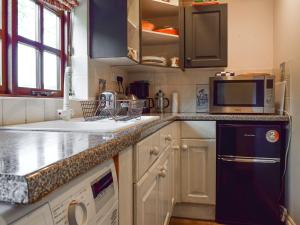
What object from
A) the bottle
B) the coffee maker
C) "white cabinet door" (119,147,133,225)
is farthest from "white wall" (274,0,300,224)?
"white cabinet door" (119,147,133,225)

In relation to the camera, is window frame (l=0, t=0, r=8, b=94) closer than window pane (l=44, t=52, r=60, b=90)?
Yes

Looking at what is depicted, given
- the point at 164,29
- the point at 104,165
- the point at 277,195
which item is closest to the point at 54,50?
the point at 164,29

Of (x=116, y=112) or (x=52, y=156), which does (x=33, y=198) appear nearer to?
(x=52, y=156)

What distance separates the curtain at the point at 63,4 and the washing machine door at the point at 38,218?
57.6 inches

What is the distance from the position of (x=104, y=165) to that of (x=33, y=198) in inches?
11.8

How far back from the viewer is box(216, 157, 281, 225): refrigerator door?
81.9 inches

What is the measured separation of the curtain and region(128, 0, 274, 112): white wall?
121 cm

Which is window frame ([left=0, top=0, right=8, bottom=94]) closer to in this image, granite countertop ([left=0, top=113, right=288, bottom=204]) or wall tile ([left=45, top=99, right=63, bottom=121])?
wall tile ([left=45, top=99, right=63, bottom=121])

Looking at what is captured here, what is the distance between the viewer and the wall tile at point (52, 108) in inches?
57.5

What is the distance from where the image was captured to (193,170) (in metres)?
2.26

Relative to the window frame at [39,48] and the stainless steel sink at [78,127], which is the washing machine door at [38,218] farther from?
the window frame at [39,48]

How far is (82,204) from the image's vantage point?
1.70 feet

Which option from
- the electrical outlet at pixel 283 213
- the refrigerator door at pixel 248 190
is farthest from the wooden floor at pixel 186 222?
the electrical outlet at pixel 283 213

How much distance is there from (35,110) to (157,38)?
1.54 metres
